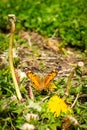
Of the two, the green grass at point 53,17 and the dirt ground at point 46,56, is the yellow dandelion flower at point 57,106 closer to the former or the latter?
the dirt ground at point 46,56

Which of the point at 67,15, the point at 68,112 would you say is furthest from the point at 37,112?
the point at 67,15

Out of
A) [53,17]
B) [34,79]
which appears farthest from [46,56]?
[34,79]

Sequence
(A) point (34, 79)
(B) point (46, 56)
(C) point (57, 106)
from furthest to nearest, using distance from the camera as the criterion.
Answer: (B) point (46, 56) → (A) point (34, 79) → (C) point (57, 106)

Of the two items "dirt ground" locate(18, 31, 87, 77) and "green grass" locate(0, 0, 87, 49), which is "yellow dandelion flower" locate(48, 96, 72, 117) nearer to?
"dirt ground" locate(18, 31, 87, 77)

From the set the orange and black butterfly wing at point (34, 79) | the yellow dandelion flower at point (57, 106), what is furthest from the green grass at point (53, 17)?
the yellow dandelion flower at point (57, 106)

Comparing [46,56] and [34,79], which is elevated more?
[34,79]

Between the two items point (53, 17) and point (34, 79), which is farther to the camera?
point (53, 17)

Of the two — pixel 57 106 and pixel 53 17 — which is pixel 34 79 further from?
pixel 53 17
